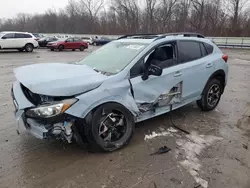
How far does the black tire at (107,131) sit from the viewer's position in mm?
3146

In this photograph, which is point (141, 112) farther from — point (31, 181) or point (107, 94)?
point (31, 181)

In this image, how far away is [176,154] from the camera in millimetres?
3451

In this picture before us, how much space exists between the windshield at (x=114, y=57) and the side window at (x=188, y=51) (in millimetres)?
851

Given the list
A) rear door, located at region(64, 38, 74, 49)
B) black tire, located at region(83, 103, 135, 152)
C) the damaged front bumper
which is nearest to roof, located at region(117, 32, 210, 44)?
black tire, located at region(83, 103, 135, 152)

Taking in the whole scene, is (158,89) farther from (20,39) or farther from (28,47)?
(28,47)

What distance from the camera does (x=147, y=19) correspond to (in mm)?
60938

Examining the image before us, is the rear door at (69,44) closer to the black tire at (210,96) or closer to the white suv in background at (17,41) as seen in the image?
the white suv in background at (17,41)

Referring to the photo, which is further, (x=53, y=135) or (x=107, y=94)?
(x=107, y=94)

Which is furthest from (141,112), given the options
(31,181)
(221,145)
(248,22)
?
(248,22)

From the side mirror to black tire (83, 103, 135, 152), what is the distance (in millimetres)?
743

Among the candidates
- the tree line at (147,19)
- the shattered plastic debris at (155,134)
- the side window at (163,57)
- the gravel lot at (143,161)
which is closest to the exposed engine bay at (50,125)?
the gravel lot at (143,161)

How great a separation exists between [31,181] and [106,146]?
3.50 feet

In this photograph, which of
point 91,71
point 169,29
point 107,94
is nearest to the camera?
point 107,94

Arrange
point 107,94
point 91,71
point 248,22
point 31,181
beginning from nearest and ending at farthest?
point 31,181, point 107,94, point 91,71, point 248,22
